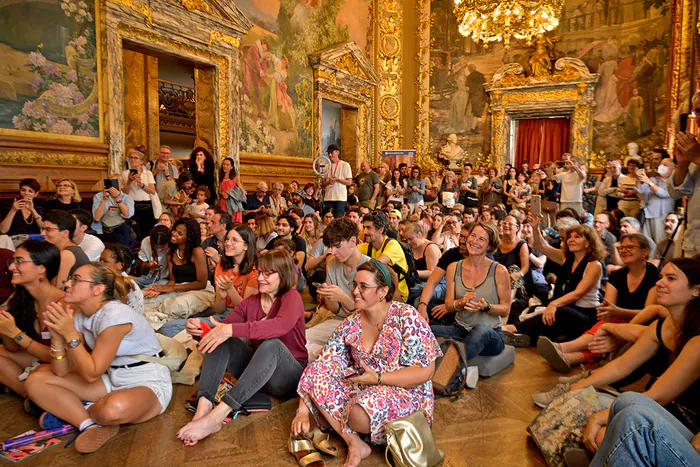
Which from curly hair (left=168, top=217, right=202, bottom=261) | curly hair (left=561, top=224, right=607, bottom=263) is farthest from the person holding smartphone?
curly hair (left=561, top=224, right=607, bottom=263)

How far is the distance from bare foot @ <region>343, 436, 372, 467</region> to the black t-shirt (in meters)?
2.43

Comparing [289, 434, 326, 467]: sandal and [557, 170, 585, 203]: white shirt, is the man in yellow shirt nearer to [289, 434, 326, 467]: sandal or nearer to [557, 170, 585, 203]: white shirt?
[289, 434, 326, 467]: sandal

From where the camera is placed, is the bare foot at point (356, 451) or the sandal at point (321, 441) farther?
the sandal at point (321, 441)

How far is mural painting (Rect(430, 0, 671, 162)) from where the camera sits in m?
14.5

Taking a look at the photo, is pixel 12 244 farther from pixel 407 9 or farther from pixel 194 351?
pixel 407 9

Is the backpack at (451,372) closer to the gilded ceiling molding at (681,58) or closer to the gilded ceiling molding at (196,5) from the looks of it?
the gilded ceiling molding at (196,5)

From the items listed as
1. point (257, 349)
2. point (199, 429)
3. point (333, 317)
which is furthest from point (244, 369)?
point (333, 317)

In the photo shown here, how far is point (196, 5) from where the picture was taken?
928 centimetres

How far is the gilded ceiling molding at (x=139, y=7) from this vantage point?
307 inches

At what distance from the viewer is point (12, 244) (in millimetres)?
4805

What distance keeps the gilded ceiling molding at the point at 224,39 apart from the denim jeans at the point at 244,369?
26.7 feet

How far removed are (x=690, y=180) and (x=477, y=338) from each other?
220 centimetres

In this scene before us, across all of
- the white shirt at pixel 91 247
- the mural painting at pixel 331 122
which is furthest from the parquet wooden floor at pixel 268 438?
the mural painting at pixel 331 122

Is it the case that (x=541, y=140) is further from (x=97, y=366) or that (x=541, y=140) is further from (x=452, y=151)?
(x=97, y=366)
